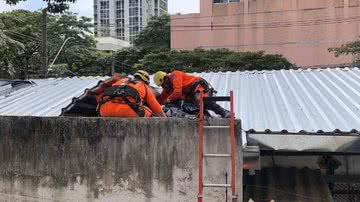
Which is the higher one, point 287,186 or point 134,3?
point 134,3

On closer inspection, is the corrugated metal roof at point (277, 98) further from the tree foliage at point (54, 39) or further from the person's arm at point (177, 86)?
the tree foliage at point (54, 39)

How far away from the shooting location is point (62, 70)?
31.2m

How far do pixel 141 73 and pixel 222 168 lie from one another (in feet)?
5.95

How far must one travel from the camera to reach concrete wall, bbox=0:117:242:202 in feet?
17.8

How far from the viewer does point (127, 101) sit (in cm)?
580

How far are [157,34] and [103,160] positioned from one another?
142ft

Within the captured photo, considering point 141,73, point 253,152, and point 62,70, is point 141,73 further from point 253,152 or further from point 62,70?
point 62,70

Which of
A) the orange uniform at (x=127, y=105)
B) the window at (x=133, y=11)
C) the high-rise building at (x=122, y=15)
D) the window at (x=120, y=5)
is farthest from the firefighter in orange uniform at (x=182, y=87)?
the window at (x=120, y=5)

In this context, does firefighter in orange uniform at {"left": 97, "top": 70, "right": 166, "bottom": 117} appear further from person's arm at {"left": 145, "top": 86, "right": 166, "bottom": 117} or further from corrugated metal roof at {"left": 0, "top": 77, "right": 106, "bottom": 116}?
corrugated metal roof at {"left": 0, "top": 77, "right": 106, "bottom": 116}

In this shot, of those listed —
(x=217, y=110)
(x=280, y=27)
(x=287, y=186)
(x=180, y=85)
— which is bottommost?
(x=287, y=186)

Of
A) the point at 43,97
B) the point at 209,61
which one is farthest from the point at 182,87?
the point at 209,61

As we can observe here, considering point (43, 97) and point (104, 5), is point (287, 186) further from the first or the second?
point (104, 5)

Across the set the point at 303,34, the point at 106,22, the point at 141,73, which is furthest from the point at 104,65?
the point at 106,22

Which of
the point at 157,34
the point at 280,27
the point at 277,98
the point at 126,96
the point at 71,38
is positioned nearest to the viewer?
the point at 126,96
